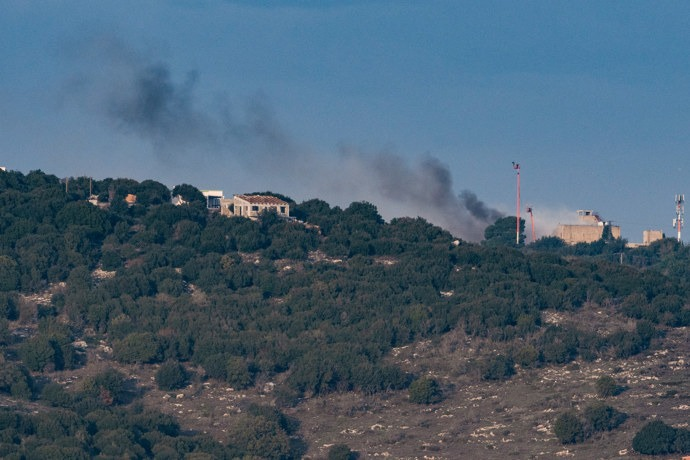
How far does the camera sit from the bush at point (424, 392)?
8162 centimetres

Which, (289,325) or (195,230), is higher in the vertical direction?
(195,230)

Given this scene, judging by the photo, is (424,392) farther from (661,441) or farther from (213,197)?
(213,197)

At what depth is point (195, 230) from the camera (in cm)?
11575

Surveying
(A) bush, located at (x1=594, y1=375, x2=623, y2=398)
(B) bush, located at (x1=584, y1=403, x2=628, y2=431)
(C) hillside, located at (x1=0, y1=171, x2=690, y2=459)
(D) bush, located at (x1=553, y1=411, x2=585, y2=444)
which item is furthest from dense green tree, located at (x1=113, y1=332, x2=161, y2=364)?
(B) bush, located at (x1=584, y1=403, x2=628, y2=431)

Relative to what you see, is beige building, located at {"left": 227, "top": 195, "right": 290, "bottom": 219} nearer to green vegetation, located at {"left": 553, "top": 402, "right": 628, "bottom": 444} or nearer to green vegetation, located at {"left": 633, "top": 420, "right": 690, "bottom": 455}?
green vegetation, located at {"left": 553, "top": 402, "right": 628, "bottom": 444}

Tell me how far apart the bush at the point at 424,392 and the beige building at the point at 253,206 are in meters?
48.6

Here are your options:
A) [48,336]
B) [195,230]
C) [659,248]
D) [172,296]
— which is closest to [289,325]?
[172,296]

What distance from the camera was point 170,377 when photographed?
3253 inches

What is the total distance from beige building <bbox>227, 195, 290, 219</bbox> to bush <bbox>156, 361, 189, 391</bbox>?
4619 centimetres

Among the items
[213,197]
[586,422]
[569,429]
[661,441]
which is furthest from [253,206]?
[661,441]

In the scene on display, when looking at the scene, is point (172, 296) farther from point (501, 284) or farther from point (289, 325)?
point (501, 284)

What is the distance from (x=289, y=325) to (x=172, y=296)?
9.55 metres

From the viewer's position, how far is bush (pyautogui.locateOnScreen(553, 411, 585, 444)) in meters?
73.4

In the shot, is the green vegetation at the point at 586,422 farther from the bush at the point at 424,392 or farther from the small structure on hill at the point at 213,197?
the small structure on hill at the point at 213,197
